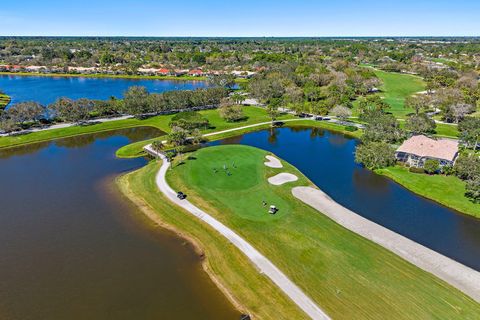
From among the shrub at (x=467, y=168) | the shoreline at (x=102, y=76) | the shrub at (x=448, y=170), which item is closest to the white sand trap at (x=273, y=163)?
the shrub at (x=448, y=170)

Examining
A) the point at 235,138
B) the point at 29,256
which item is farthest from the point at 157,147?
the point at 29,256

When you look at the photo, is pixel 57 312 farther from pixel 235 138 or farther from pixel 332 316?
pixel 235 138

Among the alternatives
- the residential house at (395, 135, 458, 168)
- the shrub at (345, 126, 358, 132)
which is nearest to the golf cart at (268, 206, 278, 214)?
the residential house at (395, 135, 458, 168)

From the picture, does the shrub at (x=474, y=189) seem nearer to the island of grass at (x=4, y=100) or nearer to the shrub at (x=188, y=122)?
the shrub at (x=188, y=122)

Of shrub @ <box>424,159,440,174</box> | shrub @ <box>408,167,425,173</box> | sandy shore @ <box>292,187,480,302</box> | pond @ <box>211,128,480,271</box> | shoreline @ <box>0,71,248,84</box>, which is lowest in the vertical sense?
pond @ <box>211,128,480,271</box>

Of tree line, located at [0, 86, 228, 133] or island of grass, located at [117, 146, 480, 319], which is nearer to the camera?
island of grass, located at [117, 146, 480, 319]

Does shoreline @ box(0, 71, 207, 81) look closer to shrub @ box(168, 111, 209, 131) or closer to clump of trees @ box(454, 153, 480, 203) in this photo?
shrub @ box(168, 111, 209, 131)

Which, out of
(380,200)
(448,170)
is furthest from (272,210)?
(448,170)
